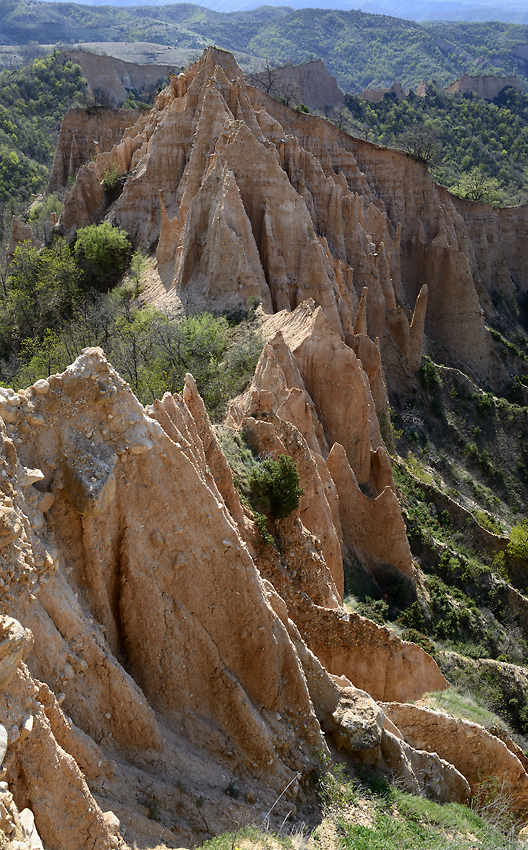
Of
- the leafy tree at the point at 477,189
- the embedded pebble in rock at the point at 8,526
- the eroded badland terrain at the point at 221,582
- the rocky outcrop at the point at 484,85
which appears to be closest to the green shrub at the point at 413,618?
the eroded badland terrain at the point at 221,582

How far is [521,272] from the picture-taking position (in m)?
57.8

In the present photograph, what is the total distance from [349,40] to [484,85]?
342ft

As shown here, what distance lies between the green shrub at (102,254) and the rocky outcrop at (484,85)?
88480mm

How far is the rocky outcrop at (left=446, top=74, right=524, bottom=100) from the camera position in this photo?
3976 inches

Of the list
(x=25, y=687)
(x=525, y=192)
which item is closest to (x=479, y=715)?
(x=25, y=687)

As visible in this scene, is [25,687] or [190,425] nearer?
[25,687]

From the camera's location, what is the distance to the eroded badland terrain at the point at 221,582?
597 centimetres

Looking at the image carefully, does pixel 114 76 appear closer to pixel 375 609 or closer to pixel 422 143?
pixel 422 143

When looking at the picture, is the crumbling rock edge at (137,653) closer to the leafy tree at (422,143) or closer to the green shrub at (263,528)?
the green shrub at (263,528)

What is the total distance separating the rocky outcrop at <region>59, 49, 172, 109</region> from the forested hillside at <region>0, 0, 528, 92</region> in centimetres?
7723

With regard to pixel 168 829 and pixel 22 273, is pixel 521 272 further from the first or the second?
pixel 168 829

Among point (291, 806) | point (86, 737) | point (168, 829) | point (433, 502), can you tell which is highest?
point (86, 737)

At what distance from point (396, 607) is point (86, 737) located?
15.2m

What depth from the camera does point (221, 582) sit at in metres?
8.66
